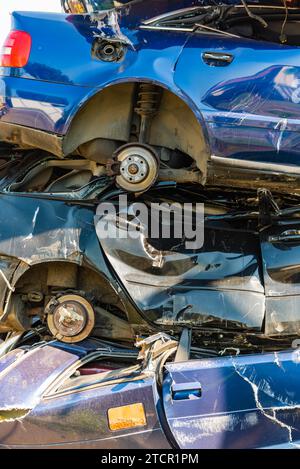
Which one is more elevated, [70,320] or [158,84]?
[158,84]

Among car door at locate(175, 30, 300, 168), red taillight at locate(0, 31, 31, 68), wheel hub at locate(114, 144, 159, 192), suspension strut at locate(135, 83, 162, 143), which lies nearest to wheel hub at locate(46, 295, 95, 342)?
wheel hub at locate(114, 144, 159, 192)

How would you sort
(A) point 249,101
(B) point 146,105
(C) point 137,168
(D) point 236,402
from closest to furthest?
1. (D) point 236,402
2. (A) point 249,101
3. (C) point 137,168
4. (B) point 146,105

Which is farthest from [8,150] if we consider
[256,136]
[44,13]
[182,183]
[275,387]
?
[275,387]

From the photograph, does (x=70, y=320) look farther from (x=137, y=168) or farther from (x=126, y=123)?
(x=126, y=123)

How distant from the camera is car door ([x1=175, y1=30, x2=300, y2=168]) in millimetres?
3525

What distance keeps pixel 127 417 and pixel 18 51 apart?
2167 mm

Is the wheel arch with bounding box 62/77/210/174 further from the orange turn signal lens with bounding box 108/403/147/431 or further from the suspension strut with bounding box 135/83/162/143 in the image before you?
the orange turn signal lens with bounding box 108/403/147/431

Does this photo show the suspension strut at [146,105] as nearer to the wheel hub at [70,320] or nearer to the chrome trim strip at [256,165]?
the chrome trim strip at [256,165]

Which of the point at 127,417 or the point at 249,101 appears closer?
the point at 127,417

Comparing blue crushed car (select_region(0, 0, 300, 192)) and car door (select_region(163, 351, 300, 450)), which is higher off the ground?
blue crushed car (select_region(0, 0, 300, 192))

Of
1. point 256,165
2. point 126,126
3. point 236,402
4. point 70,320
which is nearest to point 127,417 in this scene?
point 236,402

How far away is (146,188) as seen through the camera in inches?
145

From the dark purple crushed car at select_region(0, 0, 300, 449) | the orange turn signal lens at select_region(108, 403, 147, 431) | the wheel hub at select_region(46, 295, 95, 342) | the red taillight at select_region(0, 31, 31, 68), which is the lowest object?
the orange turn signal lens at select_region(108, 403, 147, 431)

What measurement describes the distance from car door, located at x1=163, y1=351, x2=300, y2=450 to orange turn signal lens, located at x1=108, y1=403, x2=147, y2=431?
0.41 feet
